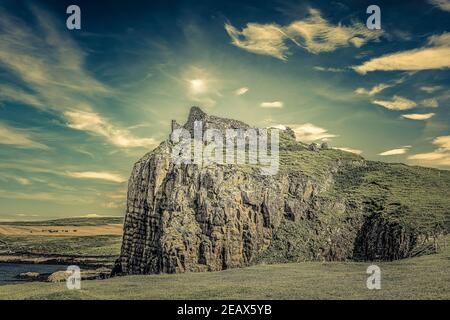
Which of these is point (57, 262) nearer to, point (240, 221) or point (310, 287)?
point (240, 221)

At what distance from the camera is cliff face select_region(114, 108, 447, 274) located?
92.6 meters

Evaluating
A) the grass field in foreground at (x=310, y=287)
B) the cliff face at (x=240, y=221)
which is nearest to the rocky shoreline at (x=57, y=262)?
the cliff face at (x=240, y=221)

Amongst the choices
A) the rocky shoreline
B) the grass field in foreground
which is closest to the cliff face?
the grass field in foreground

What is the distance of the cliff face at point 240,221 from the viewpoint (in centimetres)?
9262

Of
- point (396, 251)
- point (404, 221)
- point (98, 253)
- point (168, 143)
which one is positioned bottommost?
point (98, 253)

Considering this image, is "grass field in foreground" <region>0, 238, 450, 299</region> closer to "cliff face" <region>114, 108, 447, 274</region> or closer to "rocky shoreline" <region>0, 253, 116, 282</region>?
"cliff face" <region>114, 108, 447, 274</region>

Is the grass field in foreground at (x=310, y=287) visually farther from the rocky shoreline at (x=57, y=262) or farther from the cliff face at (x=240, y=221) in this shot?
the rocky shoreline at (x=57, y=262)

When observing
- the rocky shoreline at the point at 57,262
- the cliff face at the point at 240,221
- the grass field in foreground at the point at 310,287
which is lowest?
the rocky shoreline at the point at 57,262

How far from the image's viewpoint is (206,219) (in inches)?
3762

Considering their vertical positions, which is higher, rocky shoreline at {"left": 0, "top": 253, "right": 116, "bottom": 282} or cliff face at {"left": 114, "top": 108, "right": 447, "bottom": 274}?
cliff face at {"left": 114, "top": 108, "right": 447, "bottom": 274}

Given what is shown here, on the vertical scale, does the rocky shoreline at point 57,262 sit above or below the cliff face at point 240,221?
below

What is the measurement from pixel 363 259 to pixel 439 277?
43.7 m
